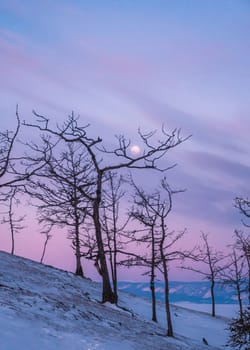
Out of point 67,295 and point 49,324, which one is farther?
point 67,295

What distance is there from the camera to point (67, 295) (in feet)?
67.3

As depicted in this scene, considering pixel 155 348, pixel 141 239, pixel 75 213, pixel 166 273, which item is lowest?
pixel 155 348

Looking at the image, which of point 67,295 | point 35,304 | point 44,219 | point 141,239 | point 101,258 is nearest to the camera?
point 35,304

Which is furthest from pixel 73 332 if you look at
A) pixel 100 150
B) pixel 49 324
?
pixel 100 150

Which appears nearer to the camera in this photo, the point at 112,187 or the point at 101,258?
the point at 101,258

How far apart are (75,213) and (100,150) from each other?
14.3 metres

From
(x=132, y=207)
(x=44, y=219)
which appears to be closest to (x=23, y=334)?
(x=132, y=207)

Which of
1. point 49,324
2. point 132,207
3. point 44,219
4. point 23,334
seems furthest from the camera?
point 44,219

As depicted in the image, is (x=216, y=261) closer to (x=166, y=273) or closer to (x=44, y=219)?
(x=44, y=219)

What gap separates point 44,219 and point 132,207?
8.75 meters

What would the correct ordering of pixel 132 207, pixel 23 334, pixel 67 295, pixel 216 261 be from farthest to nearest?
1. pixel 216 261
2. pixel 132 207
3. pixel 67 295
4. pixel 23 334

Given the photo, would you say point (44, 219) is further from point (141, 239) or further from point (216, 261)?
point (216, 261)

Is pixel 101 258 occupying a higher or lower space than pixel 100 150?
lower

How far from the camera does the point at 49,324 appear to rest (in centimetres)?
1267
